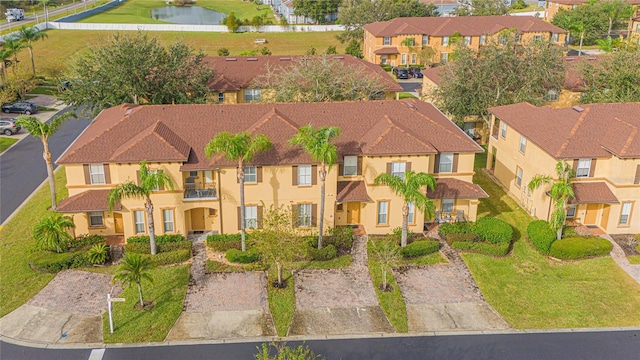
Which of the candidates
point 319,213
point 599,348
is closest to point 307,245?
point 319,213

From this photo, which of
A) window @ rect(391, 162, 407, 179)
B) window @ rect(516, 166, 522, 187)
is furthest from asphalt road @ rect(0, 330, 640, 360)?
window @ rect(516, 166, 522, 187)

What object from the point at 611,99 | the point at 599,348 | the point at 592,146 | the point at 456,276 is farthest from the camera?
the point at 611,99

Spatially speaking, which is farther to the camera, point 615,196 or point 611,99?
point 611,99

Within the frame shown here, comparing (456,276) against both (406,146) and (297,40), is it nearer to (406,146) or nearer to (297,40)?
(406,146)

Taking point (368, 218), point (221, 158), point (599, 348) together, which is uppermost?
point (221, 158)

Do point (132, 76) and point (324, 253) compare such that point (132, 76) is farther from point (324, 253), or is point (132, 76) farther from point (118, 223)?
point (324, 253)
